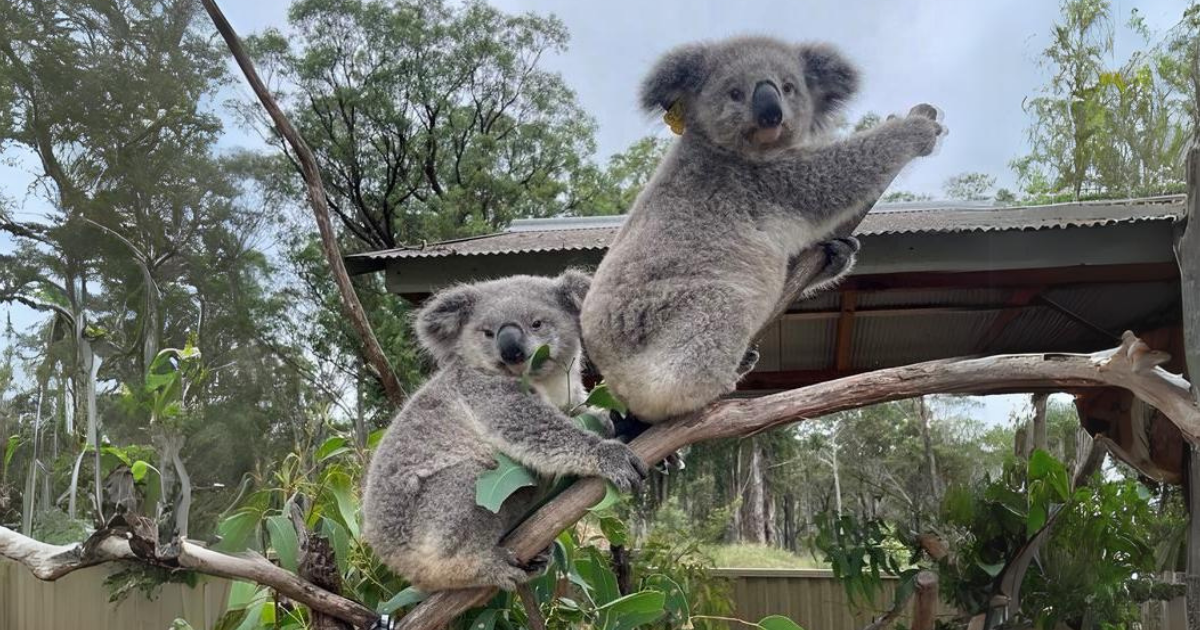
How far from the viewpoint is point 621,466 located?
51.3 inches

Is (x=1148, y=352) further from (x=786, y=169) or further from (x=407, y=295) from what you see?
(x=407, y=295)

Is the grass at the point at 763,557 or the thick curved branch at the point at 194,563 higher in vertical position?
the thick curved branch at the point at 194,563

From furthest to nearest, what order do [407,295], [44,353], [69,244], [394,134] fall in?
[394,134], [69,244], [44,353], [407,295]

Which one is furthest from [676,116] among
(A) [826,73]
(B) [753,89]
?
(A) [826,73]

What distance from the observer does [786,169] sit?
163 centimetres

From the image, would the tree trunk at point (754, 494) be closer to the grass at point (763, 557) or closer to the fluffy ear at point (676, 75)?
the grass at point (763, 557)

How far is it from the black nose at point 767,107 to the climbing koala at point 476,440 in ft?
1.56

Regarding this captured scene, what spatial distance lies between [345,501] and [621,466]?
683mm

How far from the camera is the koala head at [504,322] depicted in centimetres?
158

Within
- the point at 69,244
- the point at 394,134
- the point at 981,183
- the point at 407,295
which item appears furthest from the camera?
the point at 394,134

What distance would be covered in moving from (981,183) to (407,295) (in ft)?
24.2

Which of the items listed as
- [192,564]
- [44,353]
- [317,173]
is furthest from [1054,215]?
[44,353]

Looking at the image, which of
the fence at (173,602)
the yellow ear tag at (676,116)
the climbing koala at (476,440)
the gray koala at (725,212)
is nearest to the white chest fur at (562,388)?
the climbing koala at (476,440)

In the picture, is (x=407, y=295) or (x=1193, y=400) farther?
(x=407, y=295)
